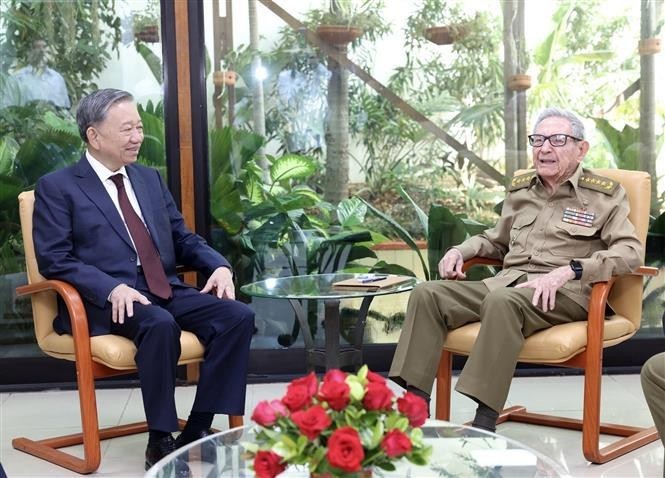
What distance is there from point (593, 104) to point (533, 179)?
1.08 meters

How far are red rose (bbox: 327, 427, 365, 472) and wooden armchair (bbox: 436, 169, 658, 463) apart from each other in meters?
1.67

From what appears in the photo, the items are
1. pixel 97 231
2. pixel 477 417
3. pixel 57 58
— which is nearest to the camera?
pixel 477 417

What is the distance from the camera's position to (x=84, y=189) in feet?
11.8

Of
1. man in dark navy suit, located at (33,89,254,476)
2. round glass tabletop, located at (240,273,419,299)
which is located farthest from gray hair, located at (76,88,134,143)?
round glass tabletop, located at (240,273,419,299)

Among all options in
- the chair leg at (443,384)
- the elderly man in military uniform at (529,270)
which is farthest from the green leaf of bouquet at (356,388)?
the chair leg at (443,384)

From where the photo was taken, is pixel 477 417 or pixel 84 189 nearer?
pixel 477 417

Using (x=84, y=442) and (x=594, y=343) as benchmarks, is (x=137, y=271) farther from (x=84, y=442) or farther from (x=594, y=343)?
(x=594, y=343)

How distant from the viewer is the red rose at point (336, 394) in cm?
183

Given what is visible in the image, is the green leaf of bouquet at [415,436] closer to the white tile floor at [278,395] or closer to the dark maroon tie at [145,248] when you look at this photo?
the white tile floor at [278,395]

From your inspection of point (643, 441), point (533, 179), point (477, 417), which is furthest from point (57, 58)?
point (643, 441)

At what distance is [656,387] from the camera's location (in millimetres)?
2701

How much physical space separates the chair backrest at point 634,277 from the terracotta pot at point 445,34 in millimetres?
1302

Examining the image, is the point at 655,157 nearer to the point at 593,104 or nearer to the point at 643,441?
the point at 593,104

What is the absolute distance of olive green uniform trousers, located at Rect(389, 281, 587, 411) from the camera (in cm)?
328
